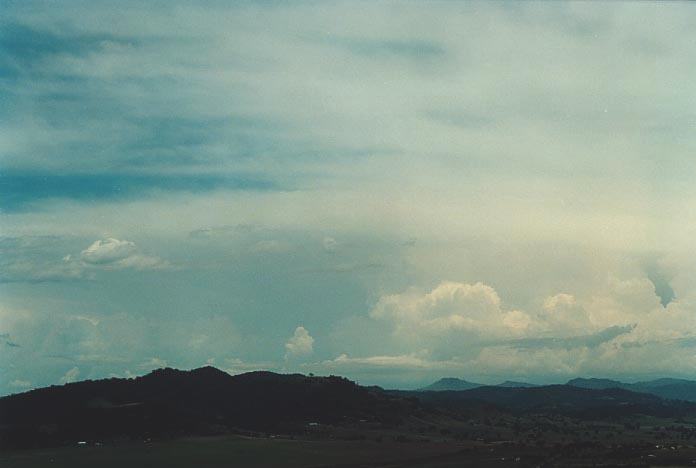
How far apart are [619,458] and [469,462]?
115 ft

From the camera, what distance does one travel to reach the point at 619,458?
19088cm

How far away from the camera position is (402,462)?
652ft

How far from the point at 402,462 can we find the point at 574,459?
1609 inches

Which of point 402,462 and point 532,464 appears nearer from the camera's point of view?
point 532,464

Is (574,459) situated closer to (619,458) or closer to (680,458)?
(619,458)

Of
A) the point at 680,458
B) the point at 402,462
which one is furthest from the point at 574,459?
the point at 402,462

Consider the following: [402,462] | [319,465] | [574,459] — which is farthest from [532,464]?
[319,465]

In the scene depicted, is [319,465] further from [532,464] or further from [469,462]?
[532,464]

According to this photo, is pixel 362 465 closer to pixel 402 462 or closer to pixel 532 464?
pixel 402 462

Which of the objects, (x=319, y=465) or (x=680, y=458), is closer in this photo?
(x=680, y=458)

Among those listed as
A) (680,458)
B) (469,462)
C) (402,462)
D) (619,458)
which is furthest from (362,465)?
(680,458)

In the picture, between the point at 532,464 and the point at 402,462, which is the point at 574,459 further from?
the point at 402,462

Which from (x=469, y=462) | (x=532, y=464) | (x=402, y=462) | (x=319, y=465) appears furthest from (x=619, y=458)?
(x=319, y=465)

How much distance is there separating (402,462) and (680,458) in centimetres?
6425
